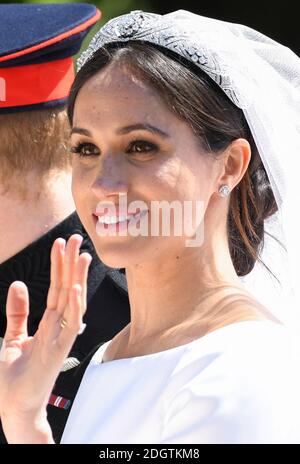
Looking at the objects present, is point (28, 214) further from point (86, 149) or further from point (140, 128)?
point (140, 128)

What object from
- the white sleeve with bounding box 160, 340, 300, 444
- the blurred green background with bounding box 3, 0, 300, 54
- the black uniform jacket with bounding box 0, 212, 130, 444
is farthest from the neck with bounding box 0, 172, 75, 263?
the blurred green background with bounding box 3, 0, 300, 54

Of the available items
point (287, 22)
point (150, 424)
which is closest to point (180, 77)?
point (150, 424)

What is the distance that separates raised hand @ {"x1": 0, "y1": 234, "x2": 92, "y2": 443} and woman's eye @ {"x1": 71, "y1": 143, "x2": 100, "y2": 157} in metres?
0.27

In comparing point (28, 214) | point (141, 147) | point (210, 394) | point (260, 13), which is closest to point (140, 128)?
point (141, 147)

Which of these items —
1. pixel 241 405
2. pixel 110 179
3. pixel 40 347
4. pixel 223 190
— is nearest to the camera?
pixel 241 405

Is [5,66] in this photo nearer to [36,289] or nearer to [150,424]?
[36,289]

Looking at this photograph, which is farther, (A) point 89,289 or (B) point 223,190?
(A) point 89,289

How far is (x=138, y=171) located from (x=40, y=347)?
44cm

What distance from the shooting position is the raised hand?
2.43 meters

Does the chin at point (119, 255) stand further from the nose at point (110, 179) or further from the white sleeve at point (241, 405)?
the white sleeve at point (241, 405)

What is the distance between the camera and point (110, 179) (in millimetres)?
2627

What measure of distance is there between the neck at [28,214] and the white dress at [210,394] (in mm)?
781

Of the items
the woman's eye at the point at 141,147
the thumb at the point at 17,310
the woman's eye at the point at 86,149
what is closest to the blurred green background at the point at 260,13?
the woman's eye at the point at 86,149

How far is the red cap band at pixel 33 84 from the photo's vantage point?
3.36m
